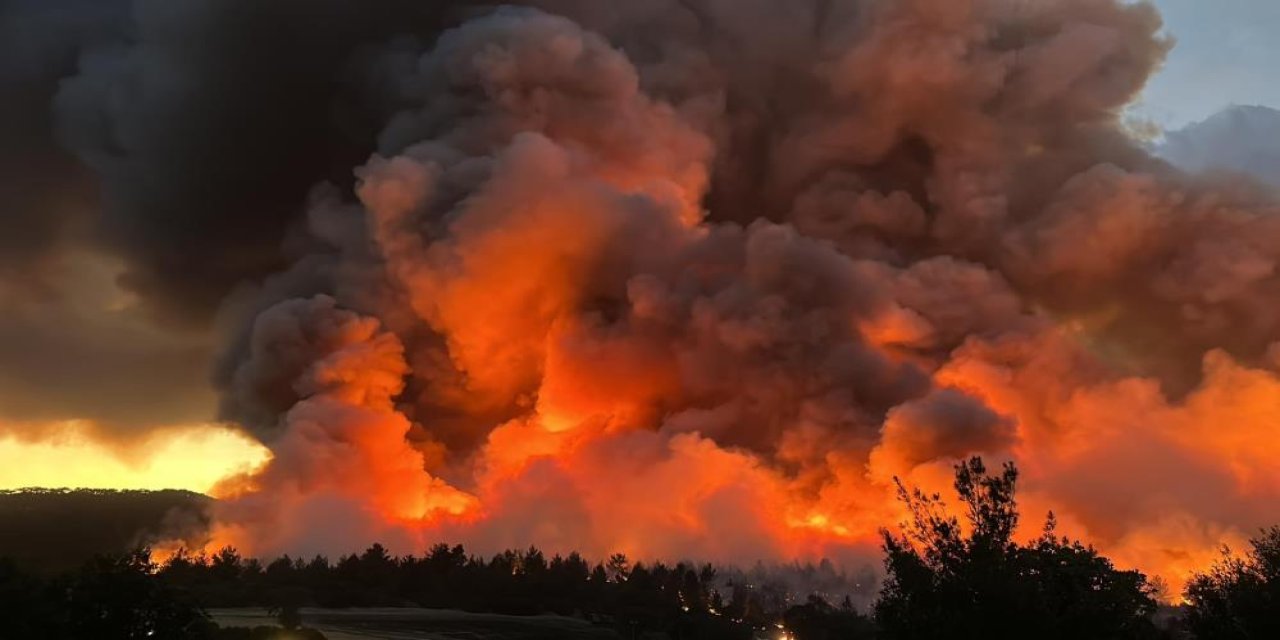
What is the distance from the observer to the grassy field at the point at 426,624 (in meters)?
54.2

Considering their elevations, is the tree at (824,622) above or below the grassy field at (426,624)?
above

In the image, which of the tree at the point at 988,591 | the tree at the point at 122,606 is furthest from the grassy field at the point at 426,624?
the tree at the point at 988,591

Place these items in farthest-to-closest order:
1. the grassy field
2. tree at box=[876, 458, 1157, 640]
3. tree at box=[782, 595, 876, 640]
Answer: tree at box=[782, 595, 876, 640], the grassy field, tree at box=[876, 458, 1157, 640]

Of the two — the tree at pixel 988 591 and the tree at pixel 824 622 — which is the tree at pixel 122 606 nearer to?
the tree at pixel 988 591

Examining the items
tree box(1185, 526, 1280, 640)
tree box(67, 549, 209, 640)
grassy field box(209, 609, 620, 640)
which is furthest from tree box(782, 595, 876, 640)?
tree box(67, 549, 209, 640)

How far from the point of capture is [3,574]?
78.1ft

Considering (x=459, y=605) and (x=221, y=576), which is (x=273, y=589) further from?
(x=459, y=605)

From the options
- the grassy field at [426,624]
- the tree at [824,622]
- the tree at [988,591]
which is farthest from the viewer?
the tree at [824,622]

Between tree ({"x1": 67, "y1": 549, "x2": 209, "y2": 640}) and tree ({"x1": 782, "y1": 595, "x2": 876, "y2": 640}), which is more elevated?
tree ({"x1": 782, "y1": 595, "x2": 876, "y2": 640})

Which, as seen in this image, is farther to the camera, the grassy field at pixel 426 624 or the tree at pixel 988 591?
the grassy field at pixel 426 624

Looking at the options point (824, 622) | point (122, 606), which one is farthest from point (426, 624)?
point (824, 622)

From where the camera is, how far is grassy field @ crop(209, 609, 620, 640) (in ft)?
178

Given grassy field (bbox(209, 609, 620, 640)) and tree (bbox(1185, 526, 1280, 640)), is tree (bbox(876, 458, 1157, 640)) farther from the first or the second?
grassy field (bbox(209, 609, 620, 640))

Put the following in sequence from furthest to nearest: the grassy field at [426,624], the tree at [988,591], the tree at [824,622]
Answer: the tree at [824,622] → the grassy field at [426,624] → the tree at [988,591]
